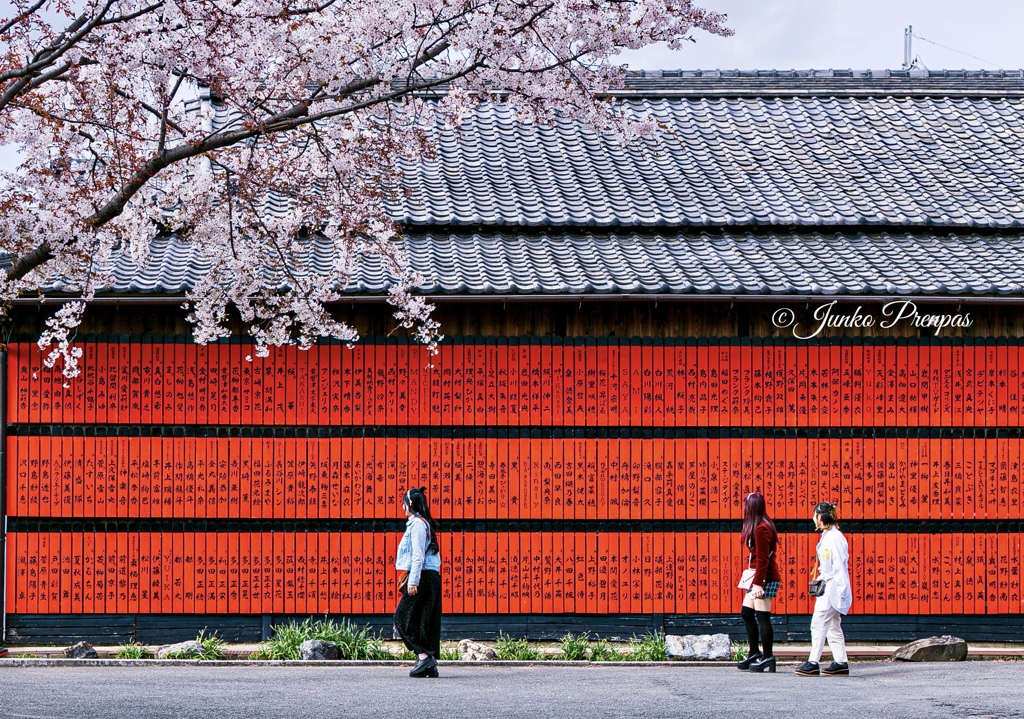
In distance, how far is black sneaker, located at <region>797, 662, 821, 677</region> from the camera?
1099cm

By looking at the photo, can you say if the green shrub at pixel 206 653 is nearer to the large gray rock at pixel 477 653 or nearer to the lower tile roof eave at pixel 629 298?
the large gray rock at pixel 477 653

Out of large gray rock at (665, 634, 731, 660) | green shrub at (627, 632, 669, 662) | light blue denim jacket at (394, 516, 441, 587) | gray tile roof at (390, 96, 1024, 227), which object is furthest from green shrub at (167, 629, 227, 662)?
gray tile roof at (390, 96, 1024, 227)

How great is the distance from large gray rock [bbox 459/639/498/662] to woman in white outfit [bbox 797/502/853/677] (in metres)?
3.00

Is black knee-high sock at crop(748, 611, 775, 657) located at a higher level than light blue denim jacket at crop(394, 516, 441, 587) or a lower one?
lower

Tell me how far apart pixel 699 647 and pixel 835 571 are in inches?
72.2

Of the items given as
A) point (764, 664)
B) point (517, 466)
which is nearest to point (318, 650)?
point (517, 466)

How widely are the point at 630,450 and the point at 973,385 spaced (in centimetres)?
377

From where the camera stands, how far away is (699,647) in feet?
39.8

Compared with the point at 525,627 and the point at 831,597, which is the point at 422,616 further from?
the point at 831,597

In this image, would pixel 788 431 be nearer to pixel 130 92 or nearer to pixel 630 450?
pixel 630 450

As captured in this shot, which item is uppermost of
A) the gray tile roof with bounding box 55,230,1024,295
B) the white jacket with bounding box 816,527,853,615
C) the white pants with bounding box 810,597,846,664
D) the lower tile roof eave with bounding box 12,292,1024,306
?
the gray tile roof with bounding box 55,230,1024,295

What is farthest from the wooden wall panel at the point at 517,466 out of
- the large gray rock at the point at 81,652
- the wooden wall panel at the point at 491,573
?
the large gray rock at the point at 81,652

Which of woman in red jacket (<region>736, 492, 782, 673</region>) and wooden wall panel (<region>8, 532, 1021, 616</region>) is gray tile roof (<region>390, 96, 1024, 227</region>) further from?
woman in red jacket (<region>736, 492, 782, 673</region>)

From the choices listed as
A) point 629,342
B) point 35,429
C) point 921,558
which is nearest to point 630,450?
point 629,342
